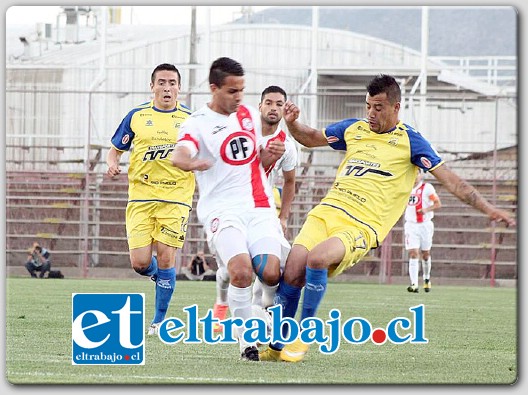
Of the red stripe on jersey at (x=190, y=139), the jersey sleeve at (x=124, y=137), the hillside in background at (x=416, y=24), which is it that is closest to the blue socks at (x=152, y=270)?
the jersey sleeve at (x=124, y=137)

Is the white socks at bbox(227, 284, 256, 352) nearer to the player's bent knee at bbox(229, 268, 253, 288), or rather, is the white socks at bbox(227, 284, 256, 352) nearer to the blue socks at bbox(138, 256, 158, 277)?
the player's bent knee at bbox(229, 268, 253, 288)

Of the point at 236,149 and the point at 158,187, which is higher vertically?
the point at 236,149

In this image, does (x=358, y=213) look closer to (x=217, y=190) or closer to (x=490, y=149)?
(x=217, y=190)

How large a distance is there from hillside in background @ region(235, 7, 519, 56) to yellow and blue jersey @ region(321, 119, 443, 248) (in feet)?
56.7

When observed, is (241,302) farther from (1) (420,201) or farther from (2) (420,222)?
(1) (420,201)

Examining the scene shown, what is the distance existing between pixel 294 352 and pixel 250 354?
11.2 inches

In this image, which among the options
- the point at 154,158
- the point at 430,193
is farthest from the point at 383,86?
the point at 430,193

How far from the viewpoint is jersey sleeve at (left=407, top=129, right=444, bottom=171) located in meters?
8.44

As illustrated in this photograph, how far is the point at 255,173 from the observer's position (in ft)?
26.5

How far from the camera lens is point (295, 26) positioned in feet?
89.5

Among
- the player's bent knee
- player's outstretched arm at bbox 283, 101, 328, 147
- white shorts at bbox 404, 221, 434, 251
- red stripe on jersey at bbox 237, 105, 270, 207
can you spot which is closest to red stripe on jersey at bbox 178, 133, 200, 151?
red stripe on jersey at bbox 237, 105, 270, 207

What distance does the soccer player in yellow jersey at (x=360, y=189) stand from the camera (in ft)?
27.2

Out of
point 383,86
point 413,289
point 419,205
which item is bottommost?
point 413,289

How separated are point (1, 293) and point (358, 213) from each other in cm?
252
